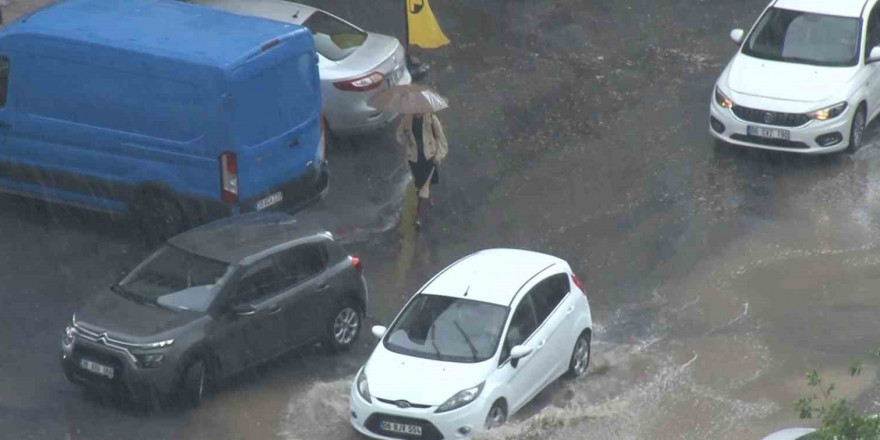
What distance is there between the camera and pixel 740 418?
13.3 m

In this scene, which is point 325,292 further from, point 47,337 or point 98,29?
point 98,29

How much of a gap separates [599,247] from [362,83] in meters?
3.85

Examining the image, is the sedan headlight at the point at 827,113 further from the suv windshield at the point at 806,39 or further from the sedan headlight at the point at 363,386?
the sedan headlight at the point at 363,386

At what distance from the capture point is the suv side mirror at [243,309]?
13.4 metres

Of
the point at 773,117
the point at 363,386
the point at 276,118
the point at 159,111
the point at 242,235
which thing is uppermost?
the point at 159,111

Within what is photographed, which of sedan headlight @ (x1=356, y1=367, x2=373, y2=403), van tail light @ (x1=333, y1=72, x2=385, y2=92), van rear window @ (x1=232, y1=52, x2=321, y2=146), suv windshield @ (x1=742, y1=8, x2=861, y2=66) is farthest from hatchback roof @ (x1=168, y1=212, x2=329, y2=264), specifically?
suv windshield @ (x1=742, y1=8, x2=861, y2=66)

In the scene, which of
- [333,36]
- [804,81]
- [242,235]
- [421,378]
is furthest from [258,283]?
[804,81]

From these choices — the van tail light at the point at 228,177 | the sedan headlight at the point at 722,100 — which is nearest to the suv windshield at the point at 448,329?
the van tail light at the point at 228,177

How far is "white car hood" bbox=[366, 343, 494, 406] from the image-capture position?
1256 centimetres

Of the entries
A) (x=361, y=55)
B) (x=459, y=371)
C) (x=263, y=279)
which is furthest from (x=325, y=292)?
(x=361, y=55)

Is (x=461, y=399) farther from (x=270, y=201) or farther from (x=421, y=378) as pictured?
(x=270, y=201)

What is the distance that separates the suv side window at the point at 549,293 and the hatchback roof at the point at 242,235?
233cm

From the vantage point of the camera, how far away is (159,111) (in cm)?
1578

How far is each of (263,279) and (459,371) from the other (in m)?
2.29
